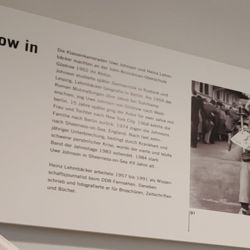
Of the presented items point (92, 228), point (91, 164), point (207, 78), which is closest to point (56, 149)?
point (91, 164)

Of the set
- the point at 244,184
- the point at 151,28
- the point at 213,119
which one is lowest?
the point at 244,184

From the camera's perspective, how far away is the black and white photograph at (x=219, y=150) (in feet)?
4.43

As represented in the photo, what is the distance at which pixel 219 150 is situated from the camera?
4.58ft

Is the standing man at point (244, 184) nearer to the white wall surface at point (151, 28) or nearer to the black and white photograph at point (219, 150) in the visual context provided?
the black and white photograph at point (219, 150)

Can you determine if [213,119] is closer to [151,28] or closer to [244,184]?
[244,184]

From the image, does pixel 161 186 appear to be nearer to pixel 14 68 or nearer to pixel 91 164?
pixel 91 164

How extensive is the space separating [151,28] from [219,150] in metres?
0.37

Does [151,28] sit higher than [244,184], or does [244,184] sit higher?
[151,28]

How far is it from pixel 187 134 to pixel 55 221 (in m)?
0.42

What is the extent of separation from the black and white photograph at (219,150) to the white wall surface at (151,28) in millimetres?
115

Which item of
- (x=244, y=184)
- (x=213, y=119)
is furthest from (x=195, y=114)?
(x=244, y=184)

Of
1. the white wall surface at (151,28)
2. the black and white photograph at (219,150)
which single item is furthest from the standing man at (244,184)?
the white wall surface at (151,28)

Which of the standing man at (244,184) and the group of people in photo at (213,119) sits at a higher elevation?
the group of people in photo at (213,119)

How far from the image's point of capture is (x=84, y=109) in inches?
48.9
